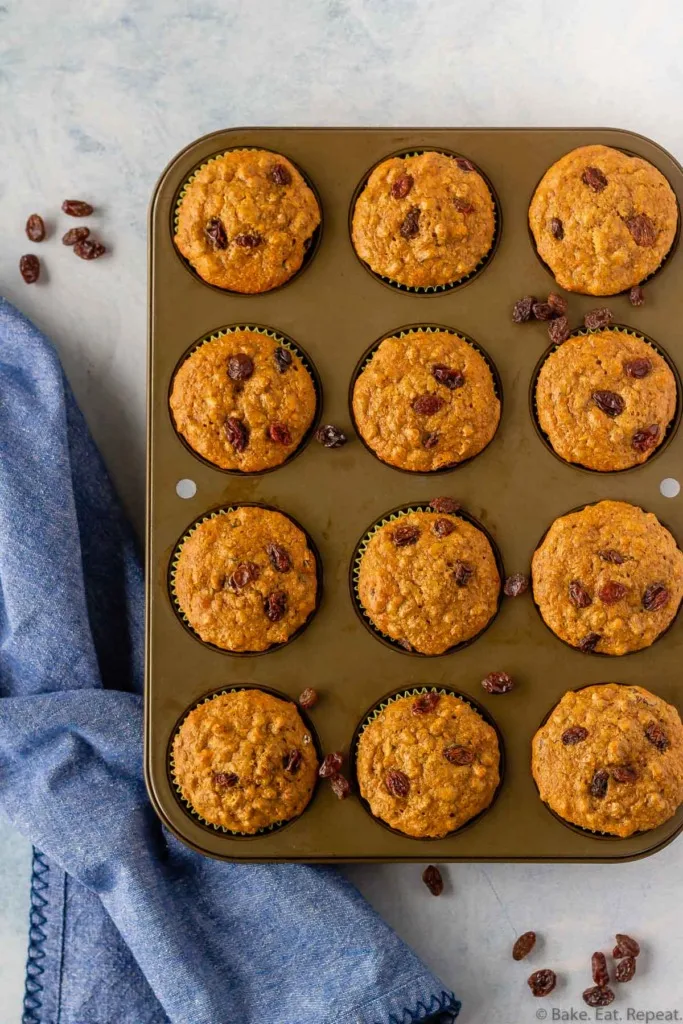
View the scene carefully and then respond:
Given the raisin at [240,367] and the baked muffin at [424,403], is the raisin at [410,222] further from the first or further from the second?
the raisin at [240,367]

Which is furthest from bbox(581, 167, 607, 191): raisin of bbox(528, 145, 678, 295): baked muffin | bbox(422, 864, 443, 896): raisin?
bbox(422, 864, 443, 896): raisin

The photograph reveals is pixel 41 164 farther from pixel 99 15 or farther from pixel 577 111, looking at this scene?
pixel 577 111

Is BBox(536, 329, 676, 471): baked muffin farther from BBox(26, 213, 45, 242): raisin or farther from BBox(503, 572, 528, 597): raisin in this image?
BBox(26, 213, 45, 242): raisin

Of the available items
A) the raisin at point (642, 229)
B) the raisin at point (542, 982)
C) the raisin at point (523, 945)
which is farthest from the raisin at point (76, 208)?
the raisin at point (542, 982)

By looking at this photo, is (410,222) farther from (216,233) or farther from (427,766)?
(427,766)

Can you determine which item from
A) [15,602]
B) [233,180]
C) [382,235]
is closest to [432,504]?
[382,235]

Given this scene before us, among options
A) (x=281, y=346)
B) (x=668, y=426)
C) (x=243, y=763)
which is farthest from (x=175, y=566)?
(x=668, y=426)

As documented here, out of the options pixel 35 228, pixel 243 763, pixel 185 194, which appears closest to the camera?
pixel 243 763
